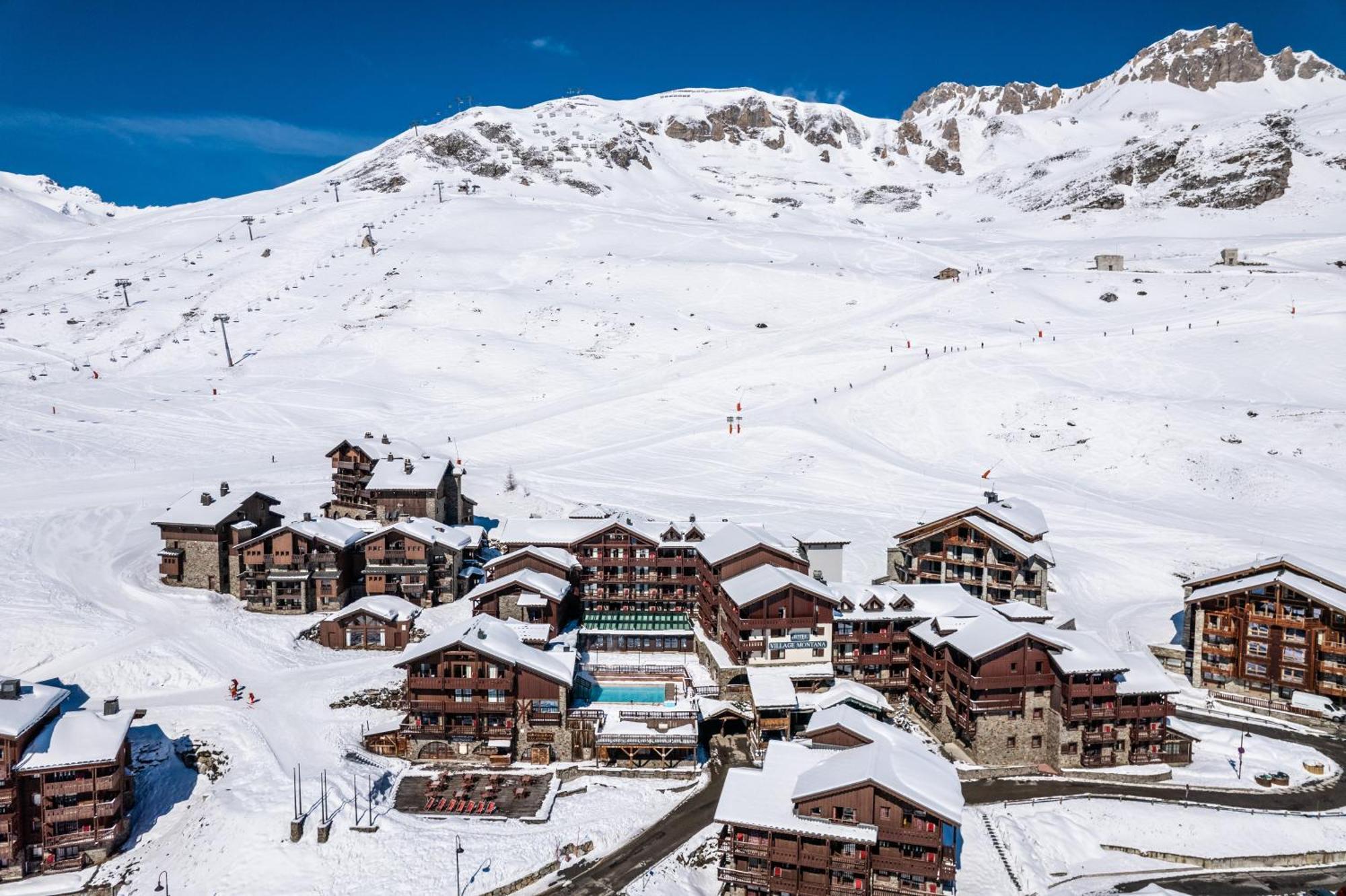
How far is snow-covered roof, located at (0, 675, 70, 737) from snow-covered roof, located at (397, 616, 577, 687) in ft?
44.4

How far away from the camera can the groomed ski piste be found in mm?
36344

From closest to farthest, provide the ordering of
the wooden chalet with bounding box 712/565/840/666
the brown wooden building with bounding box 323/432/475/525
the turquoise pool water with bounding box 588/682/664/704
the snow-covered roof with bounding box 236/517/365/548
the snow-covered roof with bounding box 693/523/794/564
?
the turquoise pool water with bounding box 588/682/664/704
the wooden chalet with bounding box 712/565/840/666
the snow-covered roof with bounding box 693/523/794/564
the snow-covered roof with bounding box 236/517/365/548
the brown wooden building with bounding box 323/432/475/525

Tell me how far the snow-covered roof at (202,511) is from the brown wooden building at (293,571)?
2340mm

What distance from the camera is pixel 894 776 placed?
30.9 meters

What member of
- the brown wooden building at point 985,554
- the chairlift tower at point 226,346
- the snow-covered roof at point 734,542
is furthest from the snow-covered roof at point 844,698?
the chairlift tower at point 226,346

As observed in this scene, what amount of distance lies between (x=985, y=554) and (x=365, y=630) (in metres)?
39.9

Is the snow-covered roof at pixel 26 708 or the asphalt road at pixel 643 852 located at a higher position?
the snow-covered roof at pixel 26 708

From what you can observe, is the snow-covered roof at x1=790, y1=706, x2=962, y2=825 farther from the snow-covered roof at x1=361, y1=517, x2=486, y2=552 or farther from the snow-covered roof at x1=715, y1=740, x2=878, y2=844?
the snow-covered roof at x1=361, y1=517, x2=486, y2=552

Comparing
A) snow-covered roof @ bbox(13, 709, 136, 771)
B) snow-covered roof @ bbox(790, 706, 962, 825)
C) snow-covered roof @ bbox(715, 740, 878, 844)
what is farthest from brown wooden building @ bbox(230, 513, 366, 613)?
snow-covered roof @ bbox(790, 706, 962, 825)

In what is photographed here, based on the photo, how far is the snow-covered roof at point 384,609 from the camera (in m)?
50.1

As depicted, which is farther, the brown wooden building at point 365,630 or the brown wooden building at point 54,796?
the brown wooden building at point 365,630

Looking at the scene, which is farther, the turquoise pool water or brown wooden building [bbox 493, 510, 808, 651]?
brown wooden building [bbox 493, 510, 808, 651]

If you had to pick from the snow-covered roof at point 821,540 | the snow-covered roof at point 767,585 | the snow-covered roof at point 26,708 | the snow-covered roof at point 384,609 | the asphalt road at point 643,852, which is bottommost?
the asphalt road at point 643,852

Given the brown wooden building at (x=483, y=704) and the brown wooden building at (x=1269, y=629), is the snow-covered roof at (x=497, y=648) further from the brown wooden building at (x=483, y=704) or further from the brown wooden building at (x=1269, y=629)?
the brown wooden building at (x=1269, y=629)
